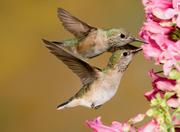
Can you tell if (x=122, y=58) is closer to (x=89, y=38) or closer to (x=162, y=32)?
(x=89, y=38)

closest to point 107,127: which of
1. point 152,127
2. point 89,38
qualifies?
point 152,127

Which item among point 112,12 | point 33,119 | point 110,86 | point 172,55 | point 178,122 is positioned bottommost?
point 33,119

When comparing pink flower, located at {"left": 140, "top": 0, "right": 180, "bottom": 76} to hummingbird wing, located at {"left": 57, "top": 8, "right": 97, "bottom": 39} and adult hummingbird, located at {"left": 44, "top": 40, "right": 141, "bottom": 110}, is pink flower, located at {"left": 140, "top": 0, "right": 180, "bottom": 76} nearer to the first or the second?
adult hummingbird, located at {"left": 44, "top": 40, "right": 141, "bottom": 110}

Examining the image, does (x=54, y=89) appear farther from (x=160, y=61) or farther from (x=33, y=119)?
(x=160, y=61)

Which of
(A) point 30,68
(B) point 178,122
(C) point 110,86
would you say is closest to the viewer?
(B) point 178,122

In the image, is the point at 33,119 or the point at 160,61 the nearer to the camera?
the point at 160,61

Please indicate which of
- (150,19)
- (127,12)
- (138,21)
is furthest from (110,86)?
(127,12)
